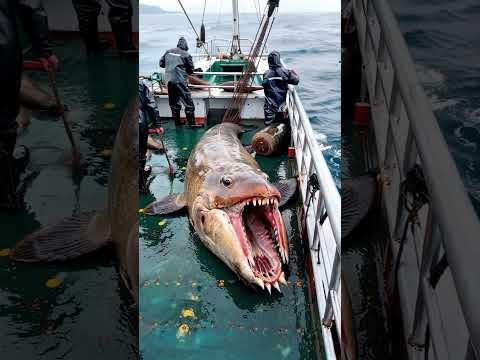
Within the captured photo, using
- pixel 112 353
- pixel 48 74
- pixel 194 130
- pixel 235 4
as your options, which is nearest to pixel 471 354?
pixel 112 353

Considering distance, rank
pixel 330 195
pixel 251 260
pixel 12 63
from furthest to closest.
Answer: pixel 251 260 → pixel 330 195 → pixel 12 63

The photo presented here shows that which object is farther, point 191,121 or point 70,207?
point 191,121

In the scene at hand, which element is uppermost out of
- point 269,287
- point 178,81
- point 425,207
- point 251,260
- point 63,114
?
point 63,114

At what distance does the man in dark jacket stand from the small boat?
0.61 feet

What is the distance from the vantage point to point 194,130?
8867mm

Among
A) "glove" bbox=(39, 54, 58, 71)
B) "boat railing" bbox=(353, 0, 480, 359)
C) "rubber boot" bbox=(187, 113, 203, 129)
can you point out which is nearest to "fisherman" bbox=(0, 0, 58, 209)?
"glove" bbox=(39, 54, 58, 71)

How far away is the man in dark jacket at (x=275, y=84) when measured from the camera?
27.1 ft

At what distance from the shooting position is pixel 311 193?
4.30 meters

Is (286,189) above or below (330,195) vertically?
→ below

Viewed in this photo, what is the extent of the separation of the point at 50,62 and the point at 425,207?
6.56 feet

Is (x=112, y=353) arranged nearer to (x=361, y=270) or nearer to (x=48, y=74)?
(x=48, y=74)

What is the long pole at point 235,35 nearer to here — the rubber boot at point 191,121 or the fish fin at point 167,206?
the rubber boot at point 191,121

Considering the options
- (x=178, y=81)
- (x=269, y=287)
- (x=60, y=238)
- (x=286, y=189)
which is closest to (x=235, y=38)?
(x=178, y=81)

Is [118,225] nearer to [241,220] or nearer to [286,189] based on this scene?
[241,220]
